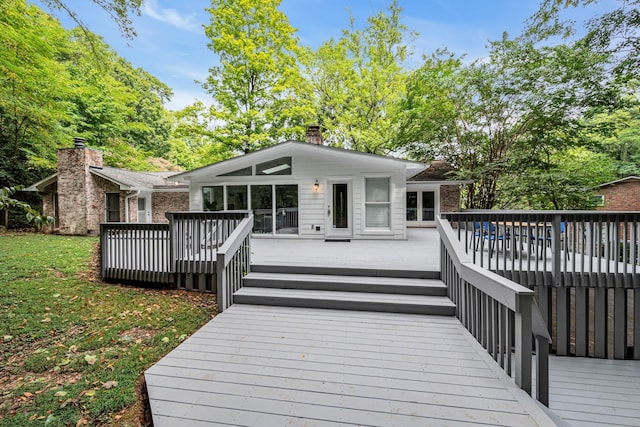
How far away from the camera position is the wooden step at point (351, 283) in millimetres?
4332

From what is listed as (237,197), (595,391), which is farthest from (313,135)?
(595,391)

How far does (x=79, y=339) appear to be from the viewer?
3.52 m

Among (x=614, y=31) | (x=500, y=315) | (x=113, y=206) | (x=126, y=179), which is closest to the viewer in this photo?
(x=500, y=315)

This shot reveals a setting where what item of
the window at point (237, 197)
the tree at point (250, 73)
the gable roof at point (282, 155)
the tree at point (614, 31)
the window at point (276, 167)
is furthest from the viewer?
the tree at point (250, 73)

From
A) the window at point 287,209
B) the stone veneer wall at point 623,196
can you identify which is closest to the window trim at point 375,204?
the window at point 287,209

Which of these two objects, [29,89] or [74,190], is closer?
[29,89]

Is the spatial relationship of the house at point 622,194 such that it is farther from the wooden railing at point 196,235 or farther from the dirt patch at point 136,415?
the dirt patch at point 136,415

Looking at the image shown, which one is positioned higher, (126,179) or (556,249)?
(126,179)

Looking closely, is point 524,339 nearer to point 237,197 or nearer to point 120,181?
point 237,197

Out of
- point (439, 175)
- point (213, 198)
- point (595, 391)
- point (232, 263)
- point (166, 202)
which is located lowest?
point (595, 391)

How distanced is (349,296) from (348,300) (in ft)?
0.52

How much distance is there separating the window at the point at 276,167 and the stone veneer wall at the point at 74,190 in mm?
9277

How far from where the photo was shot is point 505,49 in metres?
12.0

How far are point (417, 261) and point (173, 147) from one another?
27.4 metres
